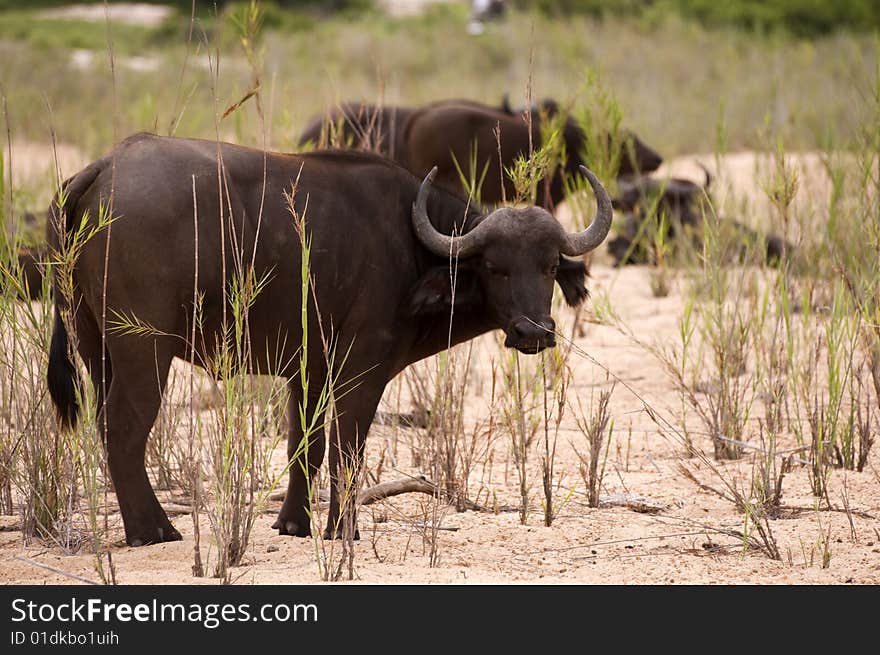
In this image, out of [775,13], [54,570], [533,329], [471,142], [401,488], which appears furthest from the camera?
[775,13]

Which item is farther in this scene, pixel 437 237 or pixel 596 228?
pixel 596 228

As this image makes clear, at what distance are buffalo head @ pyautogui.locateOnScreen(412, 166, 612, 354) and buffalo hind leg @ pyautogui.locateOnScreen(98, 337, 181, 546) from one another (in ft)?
4.23

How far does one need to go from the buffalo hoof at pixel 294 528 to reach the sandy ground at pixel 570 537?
0.05m

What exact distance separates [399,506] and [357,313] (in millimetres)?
1050

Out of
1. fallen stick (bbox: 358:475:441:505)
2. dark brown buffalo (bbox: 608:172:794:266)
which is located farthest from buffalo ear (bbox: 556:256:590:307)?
dark brown buffalo (bbox: 608:172:794:266)

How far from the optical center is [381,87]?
653 centimetres

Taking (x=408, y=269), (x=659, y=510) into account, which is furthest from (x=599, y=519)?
(x=408, y=269)

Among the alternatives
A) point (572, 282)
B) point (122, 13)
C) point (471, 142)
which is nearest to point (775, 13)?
point (122, 13)

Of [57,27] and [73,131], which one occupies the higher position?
[57,27]

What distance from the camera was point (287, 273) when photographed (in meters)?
5.22

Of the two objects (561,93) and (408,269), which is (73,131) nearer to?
(561,93)

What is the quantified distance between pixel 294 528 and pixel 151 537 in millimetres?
650

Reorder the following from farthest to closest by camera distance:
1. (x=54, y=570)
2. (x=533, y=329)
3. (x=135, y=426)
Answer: (x=533, y=329) → (x=135, y=426) → (x=54, y=570)

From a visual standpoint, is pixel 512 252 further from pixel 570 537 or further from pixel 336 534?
pixel 336 534
